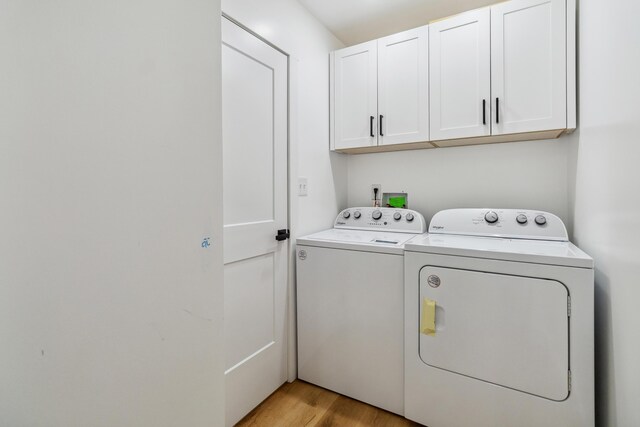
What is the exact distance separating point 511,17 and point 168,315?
2170 mm

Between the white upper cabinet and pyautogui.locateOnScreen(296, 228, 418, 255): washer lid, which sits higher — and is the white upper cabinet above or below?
above

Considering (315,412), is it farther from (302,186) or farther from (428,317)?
(302,186)

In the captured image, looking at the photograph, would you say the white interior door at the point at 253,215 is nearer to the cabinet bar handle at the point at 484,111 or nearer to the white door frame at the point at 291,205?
the white door frame at the point at 291,205

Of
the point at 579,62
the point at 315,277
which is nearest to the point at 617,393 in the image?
the point at 315,277

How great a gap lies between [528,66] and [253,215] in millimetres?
1711

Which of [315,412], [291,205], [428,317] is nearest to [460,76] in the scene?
[291,205]

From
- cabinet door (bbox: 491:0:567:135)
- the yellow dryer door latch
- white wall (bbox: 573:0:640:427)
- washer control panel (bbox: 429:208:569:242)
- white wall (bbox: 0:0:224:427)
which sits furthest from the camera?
washer control panel (bbox: 429:208:569:242)

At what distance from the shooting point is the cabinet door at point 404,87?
1924 millimetres

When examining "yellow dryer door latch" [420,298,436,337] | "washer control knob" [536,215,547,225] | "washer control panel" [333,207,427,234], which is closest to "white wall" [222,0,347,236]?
"washer control panel" [333,207,427,234]

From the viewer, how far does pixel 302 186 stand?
200cm

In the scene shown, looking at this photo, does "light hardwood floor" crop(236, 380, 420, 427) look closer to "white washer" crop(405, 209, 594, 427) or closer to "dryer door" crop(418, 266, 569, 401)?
"white washer" crop(405, 209, 594, 427)

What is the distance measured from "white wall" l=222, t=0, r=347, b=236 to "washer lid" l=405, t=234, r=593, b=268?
2.67 ft

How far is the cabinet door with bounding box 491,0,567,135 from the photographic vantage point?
1.57 metres

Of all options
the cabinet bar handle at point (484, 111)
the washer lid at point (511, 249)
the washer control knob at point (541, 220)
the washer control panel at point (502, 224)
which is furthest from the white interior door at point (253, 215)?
the washer control knob at point (541, 220)
